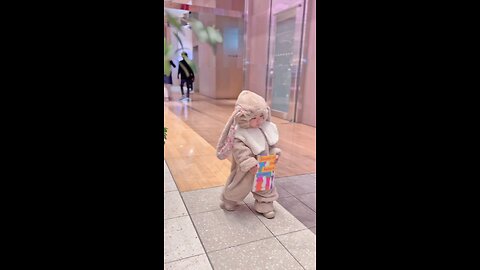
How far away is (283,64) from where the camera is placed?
558 centimetres

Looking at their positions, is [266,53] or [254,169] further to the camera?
[266,53]

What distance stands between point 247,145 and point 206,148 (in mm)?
1697

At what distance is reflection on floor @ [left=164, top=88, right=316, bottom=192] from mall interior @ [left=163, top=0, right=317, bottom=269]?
1cm

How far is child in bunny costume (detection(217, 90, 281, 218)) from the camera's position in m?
1.69

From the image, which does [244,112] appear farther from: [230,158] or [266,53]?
[266,53]

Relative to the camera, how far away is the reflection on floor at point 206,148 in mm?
2523

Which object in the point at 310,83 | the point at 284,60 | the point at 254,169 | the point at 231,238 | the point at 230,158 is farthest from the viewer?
the point at 284,60

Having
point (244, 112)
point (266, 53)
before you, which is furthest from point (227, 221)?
point (266, 53)

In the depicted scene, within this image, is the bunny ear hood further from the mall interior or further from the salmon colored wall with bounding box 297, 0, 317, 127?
the salmon colored wall with bounding box 297, 0, 317, 127

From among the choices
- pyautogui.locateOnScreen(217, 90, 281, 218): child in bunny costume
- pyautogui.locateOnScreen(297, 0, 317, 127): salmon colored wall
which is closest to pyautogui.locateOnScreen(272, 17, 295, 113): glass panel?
pyautogui.locateOnScreen(297, 0, 317, 127): salmon colored wall

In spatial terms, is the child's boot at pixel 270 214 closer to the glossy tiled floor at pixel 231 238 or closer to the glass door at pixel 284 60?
the glossy tiled floor at pixel 231 238
